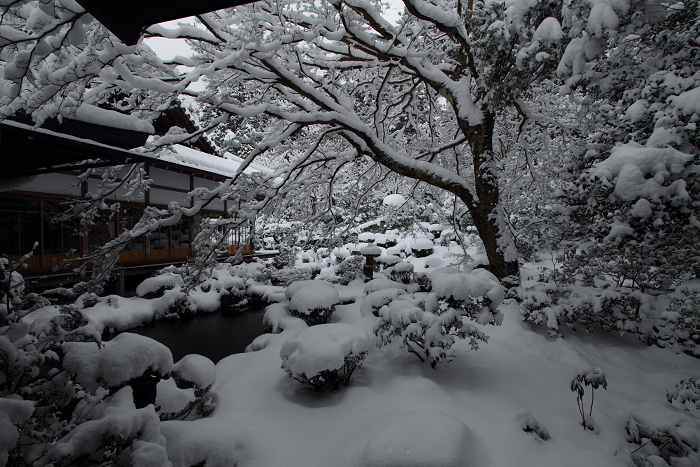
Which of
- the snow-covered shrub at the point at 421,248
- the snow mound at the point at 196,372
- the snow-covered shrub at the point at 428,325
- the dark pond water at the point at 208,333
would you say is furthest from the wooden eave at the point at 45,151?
the snow-covered shrub at the point at 421,248

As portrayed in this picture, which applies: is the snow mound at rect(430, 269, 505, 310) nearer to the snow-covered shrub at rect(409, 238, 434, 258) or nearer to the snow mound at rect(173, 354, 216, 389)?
the snow mound at rect(173, 354, 216, 389)

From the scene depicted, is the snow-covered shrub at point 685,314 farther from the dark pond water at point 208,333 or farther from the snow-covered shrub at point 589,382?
the dark pond water at point 208,333

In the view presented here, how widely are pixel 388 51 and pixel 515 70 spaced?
87.6 inches

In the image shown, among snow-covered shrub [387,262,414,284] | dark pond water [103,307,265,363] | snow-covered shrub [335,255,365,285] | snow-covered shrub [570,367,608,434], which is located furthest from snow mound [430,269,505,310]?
snow-covered shrub [335,255,365,285]

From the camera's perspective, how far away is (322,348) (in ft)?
12.1

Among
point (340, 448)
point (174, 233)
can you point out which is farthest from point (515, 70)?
point (174, 233)

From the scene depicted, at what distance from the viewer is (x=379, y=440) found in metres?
2.54

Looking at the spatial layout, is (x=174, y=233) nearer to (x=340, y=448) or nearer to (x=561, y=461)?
(x=340, y=448)

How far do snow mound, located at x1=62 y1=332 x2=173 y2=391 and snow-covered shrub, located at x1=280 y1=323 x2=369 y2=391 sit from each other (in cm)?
155

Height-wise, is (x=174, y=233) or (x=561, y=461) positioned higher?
(x=174, y=233)

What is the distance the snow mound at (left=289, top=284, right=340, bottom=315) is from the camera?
6.46m

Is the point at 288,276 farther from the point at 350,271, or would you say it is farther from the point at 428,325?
the point at 428,325

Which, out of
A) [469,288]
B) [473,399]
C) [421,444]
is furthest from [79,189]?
[473,399]

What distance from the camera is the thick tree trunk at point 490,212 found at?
19.3 ft
